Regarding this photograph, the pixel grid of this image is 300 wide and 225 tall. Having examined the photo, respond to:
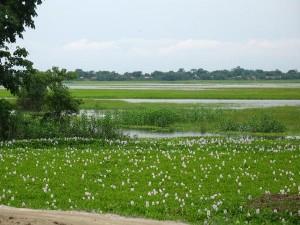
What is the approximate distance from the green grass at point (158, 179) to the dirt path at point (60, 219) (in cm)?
62

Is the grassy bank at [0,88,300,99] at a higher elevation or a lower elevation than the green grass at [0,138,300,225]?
lower

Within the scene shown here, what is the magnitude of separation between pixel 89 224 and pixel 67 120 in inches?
817

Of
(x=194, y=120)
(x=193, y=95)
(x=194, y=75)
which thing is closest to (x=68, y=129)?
(x=194, y=120)

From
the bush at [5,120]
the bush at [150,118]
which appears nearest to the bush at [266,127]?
the bush at [150,118]

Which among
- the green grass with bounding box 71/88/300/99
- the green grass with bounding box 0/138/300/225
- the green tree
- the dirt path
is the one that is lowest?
the green grass with bounding box 71/88/300/99

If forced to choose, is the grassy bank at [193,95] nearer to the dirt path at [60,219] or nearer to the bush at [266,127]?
the bush at [266,127]

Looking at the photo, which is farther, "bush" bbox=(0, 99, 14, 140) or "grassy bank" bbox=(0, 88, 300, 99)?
"grassy bank" bbox=(0, 88, 300, 99)

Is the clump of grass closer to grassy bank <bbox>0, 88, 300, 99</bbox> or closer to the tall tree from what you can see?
the tall tree

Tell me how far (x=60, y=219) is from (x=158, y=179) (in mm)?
5311

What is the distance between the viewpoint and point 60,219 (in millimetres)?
9570

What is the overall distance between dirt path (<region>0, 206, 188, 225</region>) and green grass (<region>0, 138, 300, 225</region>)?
2.04 feet

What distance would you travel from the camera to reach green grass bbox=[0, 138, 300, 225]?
1134 cm

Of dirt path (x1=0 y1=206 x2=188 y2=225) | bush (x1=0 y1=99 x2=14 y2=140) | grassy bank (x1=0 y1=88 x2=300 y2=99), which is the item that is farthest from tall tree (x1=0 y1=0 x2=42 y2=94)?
grassy bank (x1=0 y1=88 x2=300 y2=99)

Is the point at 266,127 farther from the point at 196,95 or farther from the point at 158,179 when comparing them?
the point at 196,95
